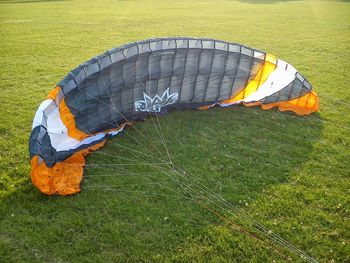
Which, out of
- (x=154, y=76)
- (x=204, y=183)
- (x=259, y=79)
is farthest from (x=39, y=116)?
(x=259, y=79)

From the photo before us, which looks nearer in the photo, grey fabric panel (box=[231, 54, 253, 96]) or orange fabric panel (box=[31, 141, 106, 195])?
orange fabric panel (box=[31, 141, 106, 195])

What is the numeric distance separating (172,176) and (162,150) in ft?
3.70

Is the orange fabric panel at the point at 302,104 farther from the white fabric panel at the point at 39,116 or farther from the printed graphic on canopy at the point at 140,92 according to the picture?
the white fabric panel at the point at 39,116

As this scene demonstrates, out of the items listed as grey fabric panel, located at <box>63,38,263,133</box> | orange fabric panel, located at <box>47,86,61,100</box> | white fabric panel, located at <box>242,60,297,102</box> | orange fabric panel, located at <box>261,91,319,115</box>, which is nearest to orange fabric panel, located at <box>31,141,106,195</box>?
grey fabric panel, located at <box>63,38,263,133</box>

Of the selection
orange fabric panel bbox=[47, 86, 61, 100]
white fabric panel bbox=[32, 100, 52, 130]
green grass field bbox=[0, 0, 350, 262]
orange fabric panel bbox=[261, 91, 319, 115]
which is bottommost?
green grass field bbox=[0, 0, 350, 262]

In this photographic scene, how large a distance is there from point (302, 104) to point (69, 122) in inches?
279

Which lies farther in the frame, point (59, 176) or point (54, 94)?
point (54, 94)

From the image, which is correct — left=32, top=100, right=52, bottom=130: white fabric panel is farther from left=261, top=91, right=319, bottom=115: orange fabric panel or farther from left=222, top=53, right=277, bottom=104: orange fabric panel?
left=261, top=91, right=319, bottom=115: orange fabric panel

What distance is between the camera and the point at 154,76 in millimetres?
9281

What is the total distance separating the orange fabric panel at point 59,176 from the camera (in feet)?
22.7

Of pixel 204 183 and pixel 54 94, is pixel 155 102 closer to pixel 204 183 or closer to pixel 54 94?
pixel 54 94

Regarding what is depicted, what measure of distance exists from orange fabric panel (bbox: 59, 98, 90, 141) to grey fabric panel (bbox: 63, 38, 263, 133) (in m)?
0.12

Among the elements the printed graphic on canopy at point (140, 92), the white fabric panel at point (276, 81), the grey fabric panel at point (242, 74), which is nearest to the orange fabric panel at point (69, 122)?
the printed graphic on canopy at point (140, 92)

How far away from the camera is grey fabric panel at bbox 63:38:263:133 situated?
814 centimetres
